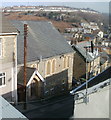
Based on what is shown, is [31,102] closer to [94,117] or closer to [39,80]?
[39,80]

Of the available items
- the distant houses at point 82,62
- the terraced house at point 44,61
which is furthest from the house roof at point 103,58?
the terraced house at point 44,61

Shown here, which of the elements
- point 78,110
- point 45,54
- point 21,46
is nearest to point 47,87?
point 45,54

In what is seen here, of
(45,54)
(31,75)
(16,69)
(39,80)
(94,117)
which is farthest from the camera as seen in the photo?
(45,54)

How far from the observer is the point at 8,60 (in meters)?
20.0

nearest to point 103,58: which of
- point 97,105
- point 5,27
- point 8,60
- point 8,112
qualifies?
point 8,60

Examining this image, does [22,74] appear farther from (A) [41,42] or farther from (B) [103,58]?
(B) [103,58]

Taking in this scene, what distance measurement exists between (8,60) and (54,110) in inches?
239

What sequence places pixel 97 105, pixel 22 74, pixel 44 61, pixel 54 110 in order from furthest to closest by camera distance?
pixel 44 61 → pixel 22 74 → pixel 54 110 → pixel 97 105

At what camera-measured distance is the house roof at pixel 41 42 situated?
25.3 metres

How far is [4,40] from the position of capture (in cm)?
1938

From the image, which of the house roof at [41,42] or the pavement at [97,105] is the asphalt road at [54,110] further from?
the pavement at [97,105]

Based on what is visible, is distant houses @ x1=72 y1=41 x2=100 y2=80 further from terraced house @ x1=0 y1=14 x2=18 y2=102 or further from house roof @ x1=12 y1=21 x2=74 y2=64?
terraced house @ x1=0 y1=14 x2=18 y2=102

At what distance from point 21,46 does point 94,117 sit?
14626mm

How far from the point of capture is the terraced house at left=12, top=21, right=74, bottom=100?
23766 mm
